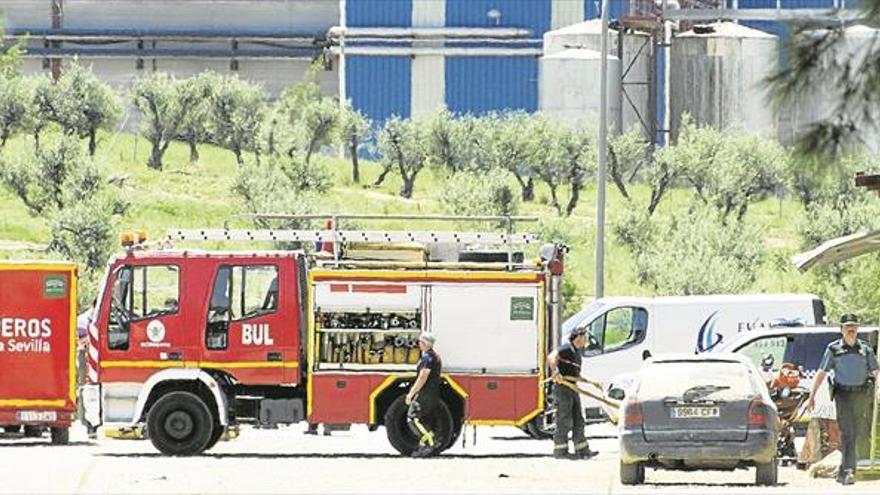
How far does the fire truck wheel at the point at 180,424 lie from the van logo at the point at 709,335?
10104 millimetres

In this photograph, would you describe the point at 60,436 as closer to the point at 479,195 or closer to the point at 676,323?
the point at 676,323

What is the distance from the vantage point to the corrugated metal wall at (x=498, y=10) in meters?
96.3

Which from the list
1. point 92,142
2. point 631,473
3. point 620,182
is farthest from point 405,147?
point 631,473

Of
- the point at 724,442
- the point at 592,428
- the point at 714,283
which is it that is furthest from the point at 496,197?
the point at 724,442

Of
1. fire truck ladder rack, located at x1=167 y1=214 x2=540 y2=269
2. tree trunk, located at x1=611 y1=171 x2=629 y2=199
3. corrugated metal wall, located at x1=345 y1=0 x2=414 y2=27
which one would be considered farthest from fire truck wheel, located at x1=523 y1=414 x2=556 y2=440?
corrugated metal wall, located at x1=345 y1=0 x2=414 y2=27

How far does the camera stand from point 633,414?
24.1 m

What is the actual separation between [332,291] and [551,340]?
2.76 m

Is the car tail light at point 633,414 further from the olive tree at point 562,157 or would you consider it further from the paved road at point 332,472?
the olive tree at point 562,157

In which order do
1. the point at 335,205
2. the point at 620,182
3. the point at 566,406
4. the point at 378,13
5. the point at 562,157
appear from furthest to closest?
the point at 378,13 < the point at 620,182 < the point at 562,157 < the point at 335,205 < the point at 566,406

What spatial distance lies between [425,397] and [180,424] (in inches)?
114

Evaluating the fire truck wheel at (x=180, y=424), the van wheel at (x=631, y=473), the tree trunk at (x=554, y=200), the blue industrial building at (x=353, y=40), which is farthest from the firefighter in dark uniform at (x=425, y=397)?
the blue industrial building at (x=353, y=40)

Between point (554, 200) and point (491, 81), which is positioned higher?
point (491, 81)

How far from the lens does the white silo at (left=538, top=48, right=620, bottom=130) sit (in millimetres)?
90750

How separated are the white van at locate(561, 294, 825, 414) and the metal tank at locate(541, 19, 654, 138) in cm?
5299
